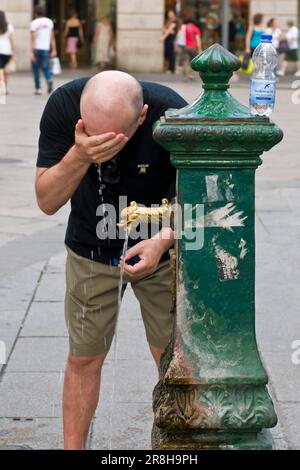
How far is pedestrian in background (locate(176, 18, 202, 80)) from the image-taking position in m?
26.6

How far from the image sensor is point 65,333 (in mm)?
6066

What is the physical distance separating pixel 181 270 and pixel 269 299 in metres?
3.73

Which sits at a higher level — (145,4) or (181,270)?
(181,270)

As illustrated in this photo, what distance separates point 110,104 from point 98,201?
1.98 feet

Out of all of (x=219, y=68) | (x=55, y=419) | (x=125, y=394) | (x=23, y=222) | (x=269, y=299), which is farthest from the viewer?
(x=23, y=222)

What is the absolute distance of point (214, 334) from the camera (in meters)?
3.16

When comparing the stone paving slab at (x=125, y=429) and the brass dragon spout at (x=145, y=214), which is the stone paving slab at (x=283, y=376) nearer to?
the stone paving slab at (x=125, y=429)

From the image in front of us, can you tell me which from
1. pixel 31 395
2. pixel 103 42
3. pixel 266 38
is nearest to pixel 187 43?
pixel 103 42

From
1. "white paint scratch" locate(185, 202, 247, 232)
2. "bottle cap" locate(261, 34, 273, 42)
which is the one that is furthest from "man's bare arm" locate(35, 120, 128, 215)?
"bottle cap" locate(261, 34, 273, 42)

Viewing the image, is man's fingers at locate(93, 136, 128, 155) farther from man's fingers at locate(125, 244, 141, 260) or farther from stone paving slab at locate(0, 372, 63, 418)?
stone paving slab at locate(0, 372, 63, 418)

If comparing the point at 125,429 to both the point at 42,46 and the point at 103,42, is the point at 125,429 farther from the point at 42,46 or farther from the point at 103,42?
the point at 103,42

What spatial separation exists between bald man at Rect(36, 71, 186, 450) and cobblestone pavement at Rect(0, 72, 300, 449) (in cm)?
61

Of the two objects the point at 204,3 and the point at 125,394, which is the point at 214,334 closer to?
the point at 125,394
